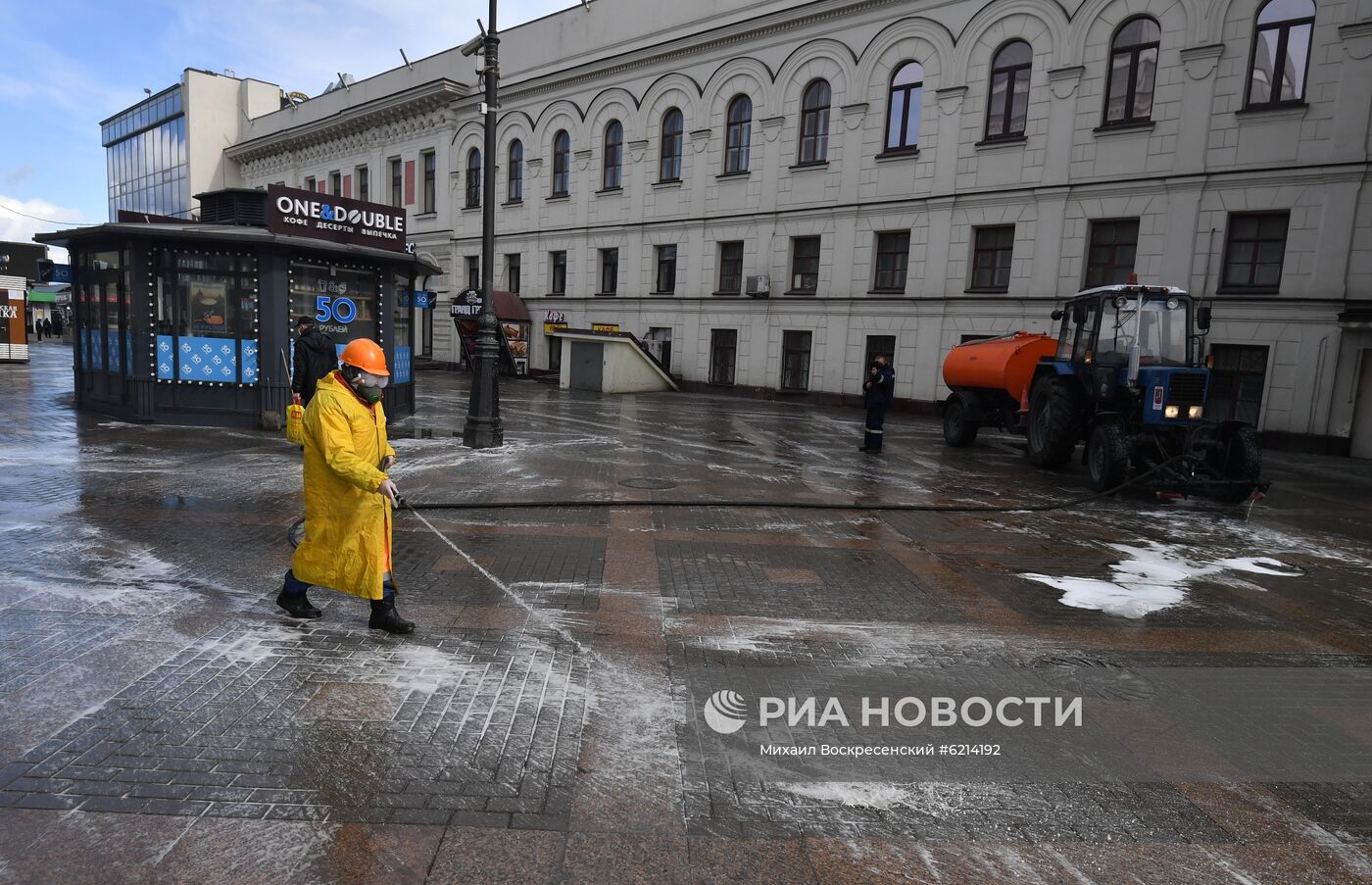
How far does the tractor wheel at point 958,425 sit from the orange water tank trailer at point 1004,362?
1.38ft

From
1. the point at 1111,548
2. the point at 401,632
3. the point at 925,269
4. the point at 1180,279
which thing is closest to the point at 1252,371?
the point at 1180,279

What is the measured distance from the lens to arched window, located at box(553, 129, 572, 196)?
32.5 m

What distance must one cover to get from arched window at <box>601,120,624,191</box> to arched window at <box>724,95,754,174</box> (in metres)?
4.95

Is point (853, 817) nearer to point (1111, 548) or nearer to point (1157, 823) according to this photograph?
point (1157, 823)

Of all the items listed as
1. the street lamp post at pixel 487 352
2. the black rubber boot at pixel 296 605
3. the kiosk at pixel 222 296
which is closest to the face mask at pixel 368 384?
the black rubber boot at pixel 296 605

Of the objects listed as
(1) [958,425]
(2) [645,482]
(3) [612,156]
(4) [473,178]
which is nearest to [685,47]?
(3) [612,156]

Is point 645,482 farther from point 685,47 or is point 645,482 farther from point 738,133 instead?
point 685,47

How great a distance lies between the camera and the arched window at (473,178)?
117ft

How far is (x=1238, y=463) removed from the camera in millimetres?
10633

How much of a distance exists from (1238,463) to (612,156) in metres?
25.5

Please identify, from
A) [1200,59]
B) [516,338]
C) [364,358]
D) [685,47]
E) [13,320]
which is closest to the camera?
[364,358]

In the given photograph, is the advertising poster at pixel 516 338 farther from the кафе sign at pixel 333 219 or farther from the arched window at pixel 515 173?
the кафе sign at pixel 333 219

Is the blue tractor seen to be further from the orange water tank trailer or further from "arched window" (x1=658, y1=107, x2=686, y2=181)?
"arched window" (x1=658, y1=107, x2=686, y2=181)

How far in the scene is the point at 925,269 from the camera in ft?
75.9
